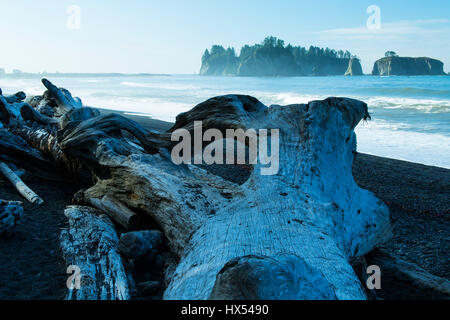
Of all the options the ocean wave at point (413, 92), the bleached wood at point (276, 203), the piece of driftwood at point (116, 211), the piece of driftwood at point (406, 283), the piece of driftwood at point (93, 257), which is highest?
the ocean wave at point (413, 92)

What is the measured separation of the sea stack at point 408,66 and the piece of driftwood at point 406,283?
87.4 m

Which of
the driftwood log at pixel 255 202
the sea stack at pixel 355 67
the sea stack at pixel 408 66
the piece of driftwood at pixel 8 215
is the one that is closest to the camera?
the driftwood log at pixel 255 202

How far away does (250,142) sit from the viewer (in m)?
3.82

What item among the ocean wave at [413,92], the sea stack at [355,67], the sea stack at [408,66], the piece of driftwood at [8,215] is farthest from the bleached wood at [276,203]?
the sea stack at [355,67]

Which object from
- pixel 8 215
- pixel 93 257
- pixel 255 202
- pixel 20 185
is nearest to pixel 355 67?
pixel 20 185

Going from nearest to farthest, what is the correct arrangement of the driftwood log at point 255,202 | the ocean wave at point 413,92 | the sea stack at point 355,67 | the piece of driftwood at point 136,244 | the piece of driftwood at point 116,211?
the driftwood log at point 255,202 < the piece of driftwood at point 136,244 < the piece of driftwood at point 116,211 < the ocean wave at point 413,92 < the sea stack at point 355,67

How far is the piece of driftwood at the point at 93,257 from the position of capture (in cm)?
239

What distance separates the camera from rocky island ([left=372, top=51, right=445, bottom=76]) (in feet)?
265

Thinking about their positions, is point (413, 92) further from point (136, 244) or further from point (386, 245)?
point (136, 244)

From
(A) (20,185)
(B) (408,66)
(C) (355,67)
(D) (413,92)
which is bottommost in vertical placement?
(A) (20,185)

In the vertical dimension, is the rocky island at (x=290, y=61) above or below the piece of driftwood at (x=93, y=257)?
above

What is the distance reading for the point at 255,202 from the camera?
2930mm

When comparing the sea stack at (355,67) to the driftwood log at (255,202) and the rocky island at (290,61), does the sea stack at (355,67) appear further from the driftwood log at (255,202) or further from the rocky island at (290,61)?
the driftwood log at (255,202)

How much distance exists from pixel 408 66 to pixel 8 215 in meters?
90.1
